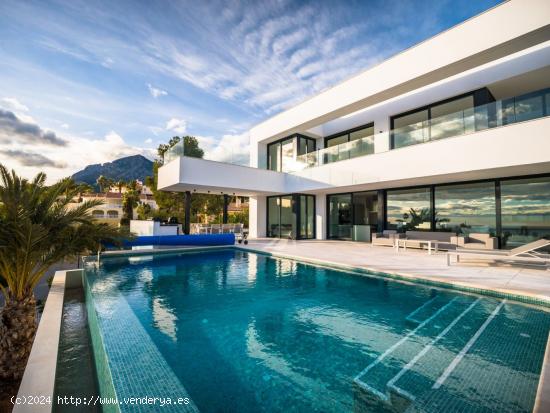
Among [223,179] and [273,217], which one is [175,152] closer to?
[223,179]

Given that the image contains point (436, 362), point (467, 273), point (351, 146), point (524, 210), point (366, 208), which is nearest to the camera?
point (436, 362)

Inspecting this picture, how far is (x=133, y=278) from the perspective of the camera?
300 inches

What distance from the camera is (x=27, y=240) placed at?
3881mm

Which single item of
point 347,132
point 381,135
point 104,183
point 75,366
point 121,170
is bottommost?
point 75,366

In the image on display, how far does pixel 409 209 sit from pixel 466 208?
243 cm

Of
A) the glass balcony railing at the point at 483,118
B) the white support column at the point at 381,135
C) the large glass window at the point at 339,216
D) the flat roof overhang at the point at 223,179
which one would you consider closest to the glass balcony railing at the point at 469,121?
the glass balcony railing at the point at 483,118

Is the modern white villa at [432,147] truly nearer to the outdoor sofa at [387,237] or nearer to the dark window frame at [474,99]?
the dark window frame at [474,99]

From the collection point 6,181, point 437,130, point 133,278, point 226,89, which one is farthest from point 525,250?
point 226,89

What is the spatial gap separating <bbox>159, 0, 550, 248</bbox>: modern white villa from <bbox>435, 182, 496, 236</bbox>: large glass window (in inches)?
1.7

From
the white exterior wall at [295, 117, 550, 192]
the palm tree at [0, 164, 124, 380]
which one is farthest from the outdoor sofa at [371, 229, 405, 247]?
the palm tree at [0, 164, 124, 380]

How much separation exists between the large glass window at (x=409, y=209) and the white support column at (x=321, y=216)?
4359mm

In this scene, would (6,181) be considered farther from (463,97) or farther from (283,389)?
(463,97)

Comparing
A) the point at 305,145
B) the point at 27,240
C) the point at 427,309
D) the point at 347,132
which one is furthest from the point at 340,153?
the point at 27,240

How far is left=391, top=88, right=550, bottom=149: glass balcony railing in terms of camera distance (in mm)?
8664
